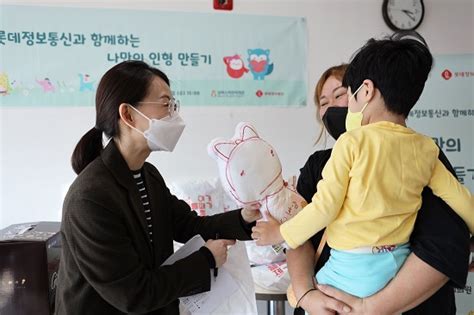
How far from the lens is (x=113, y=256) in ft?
3.11

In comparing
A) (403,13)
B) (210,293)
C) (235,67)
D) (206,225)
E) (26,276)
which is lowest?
(26,276)

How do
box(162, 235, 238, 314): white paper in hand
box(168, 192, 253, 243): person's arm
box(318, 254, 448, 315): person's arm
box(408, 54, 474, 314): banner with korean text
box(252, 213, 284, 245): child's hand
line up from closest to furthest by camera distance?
1. box(318, 254, 448, 315): person's arm
2. box(252, 213, 284, 245): child's hand
3. box(162, 235, 238, 314): white paper in hand
4. box(168, 192, 253, 243): person's arm
5. box(408, 54, 474, 314): banner with korean text

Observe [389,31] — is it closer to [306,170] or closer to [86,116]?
[306,170]

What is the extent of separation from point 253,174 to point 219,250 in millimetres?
267

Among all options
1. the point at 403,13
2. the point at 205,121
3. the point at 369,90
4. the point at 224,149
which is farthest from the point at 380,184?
the point at 403,13

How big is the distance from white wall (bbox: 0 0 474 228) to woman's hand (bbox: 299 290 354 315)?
153 cm

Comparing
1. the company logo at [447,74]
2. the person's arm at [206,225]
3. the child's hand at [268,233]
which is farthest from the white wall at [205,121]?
the child's hand at [268,233]

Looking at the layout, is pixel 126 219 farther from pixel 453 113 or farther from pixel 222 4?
pixel 453 113

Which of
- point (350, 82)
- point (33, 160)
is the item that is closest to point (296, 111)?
point (350, 82)

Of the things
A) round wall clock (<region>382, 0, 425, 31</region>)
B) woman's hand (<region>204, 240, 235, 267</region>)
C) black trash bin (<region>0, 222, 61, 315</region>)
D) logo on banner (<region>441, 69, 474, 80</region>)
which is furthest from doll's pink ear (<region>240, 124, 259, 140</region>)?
logo on banner (<region>441, 69, 474, 80</region>)

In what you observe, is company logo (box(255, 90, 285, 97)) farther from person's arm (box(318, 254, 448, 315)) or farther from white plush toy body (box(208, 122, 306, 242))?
person's arm (box(318, 254, 448, 315))

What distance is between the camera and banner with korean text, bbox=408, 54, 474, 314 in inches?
106

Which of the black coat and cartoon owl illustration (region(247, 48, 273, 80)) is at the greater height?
cartoon owl illustration (region(247, 48, 273, 80))

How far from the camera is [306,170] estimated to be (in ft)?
3.90
